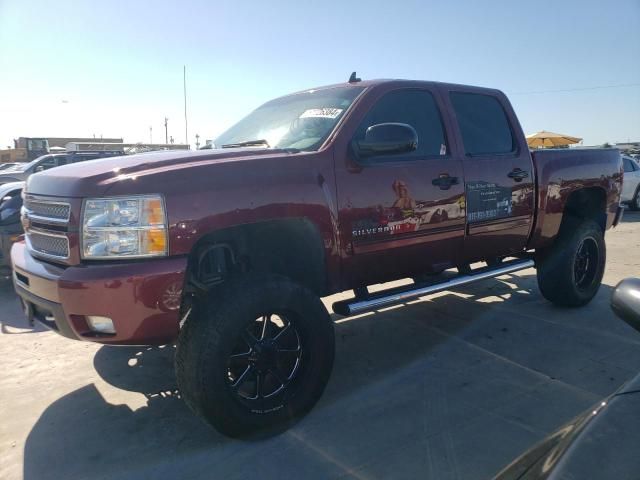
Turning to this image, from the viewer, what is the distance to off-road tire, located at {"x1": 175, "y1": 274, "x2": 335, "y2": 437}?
107 inches

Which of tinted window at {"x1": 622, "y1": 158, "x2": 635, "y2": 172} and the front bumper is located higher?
tinted window at {"x1": 622, "y1": 158, "x2": 635, "y2": 172}

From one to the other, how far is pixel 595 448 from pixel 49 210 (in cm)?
287

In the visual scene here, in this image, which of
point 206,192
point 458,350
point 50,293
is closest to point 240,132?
point 206,192

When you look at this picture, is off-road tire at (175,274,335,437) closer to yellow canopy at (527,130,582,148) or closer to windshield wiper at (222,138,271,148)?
windshield wiper at (222,138,271,148)

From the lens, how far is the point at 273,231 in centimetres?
327

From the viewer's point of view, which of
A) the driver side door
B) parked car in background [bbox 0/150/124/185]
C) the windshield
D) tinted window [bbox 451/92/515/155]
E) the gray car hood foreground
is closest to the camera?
the gray car hood foreground

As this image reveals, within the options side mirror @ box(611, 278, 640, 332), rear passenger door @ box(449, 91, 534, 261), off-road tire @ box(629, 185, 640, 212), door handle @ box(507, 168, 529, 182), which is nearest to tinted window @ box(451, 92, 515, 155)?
rear passenger door @ box(449, 91, 534, 261)

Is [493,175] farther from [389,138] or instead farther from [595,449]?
[595,449]

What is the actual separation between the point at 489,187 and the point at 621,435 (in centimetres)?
313

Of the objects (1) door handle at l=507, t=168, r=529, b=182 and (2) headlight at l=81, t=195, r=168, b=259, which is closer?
(2) headlight at l=81, t=195, r=168, b=259

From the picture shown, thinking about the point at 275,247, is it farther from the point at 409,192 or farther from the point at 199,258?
the point at 409,192

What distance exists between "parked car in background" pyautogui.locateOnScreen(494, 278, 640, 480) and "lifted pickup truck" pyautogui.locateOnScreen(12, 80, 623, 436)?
67.9 inches

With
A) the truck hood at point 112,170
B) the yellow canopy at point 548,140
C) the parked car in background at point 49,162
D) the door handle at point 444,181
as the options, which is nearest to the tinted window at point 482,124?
the door handle at point 444,181

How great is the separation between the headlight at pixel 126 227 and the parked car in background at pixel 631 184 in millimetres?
15622
